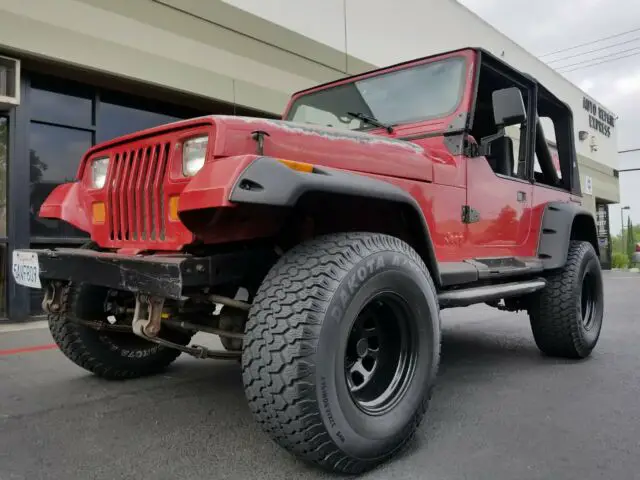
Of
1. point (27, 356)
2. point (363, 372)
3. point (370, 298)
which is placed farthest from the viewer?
point (27, 356)

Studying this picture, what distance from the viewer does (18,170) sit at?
6.31m

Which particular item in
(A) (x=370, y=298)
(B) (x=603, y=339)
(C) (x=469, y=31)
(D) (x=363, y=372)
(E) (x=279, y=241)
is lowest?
(B) (x=603, y=339)

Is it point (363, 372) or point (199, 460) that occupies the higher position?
point (363, 372)

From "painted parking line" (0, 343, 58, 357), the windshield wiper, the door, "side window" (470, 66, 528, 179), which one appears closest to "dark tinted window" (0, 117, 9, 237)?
"painted parking line" (0, 343, 58, 357)

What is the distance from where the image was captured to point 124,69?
22.0ft

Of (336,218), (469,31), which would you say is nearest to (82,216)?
(336,218)

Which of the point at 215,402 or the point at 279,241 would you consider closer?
the point at 279,241

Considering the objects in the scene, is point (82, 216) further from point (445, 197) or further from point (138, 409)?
point (445, 197)

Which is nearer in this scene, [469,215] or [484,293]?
[484,293]

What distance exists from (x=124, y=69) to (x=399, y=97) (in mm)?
4583

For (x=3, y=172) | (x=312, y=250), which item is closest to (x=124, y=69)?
(x=3, y=172)

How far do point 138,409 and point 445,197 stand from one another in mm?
2112

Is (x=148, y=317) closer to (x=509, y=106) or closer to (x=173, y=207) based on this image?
(x=173, y=207)

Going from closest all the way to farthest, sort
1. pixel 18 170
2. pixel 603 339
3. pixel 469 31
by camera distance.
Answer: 1. pixel 603 339
2. pixel 18 170
3. pixel 469 31
